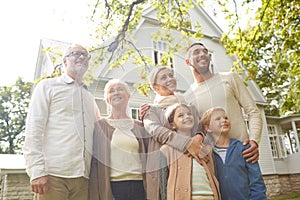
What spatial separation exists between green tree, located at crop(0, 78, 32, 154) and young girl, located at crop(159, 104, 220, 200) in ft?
81.9

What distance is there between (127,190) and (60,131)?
584 millimetres

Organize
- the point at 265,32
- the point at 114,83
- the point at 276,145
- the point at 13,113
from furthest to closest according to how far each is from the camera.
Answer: the point at 13,113 < the point at 276,145 < the point at 265,32 < the point at 114,83

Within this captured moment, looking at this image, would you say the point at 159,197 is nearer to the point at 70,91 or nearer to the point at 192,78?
the point at 192,78

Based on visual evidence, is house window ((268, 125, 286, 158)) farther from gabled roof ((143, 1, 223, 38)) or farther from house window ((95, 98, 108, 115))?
house window ((95, 98, 108, 115))

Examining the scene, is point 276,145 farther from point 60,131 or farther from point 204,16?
point 60,131

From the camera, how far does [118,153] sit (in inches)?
71.3

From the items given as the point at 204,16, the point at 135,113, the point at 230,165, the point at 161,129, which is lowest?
the point at 230,165

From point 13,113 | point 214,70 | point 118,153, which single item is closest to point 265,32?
point 214,70

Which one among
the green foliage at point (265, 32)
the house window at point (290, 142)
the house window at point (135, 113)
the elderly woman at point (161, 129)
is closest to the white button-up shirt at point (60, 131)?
the house window at point (135, 113)

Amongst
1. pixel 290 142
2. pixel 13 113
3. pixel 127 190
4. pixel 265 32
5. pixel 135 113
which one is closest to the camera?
pixel 127 190

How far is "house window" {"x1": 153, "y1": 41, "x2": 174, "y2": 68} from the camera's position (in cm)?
191

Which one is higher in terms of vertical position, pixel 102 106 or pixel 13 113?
pixel 13 113

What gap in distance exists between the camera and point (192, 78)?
1936mm

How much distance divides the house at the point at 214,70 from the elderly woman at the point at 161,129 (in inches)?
2.6
